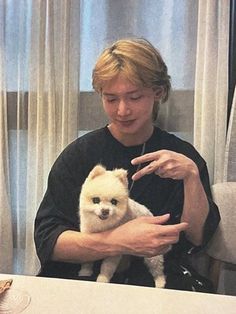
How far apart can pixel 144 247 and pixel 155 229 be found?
0.20 feet

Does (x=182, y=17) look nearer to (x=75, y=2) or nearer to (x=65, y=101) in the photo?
(x=75, y=2)

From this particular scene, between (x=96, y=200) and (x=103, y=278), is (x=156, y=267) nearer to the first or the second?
(x=103, y=278)

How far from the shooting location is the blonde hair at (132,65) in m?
1.31

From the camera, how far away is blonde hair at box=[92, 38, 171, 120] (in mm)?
1308

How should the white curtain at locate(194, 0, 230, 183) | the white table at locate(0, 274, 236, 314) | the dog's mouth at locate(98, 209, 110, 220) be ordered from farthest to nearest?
the white curtain at locate(194, 0, 230, 183) → the dog's mouth at locate(98, 209, 110, 220) → the white table at locate(0, 274, 236, 314)

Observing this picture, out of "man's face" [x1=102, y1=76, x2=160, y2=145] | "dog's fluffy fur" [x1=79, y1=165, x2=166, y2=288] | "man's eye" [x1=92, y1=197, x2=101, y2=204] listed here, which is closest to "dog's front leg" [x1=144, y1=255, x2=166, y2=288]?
"dog's fluffy fur" [x1=79, y1=165, x2=166, y2=288]

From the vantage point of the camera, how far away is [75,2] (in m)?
1.68

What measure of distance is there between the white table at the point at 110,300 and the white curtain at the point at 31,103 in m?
0.80

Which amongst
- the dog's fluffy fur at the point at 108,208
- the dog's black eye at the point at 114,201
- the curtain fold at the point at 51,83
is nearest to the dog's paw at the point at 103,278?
the dog's fluffy fur at the point at 108,208

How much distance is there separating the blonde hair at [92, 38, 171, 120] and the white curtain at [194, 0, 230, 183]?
0.27m

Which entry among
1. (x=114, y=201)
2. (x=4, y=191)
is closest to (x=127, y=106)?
(x=114, y=201)

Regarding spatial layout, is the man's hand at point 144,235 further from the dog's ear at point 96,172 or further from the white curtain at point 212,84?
the white curtain at point 212,84

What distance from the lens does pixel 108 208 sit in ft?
4.07

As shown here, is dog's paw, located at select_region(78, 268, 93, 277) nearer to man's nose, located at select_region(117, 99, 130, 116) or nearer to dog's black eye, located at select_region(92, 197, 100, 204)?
dog's black eye, located at select_region(92, 197, 100, 204)
